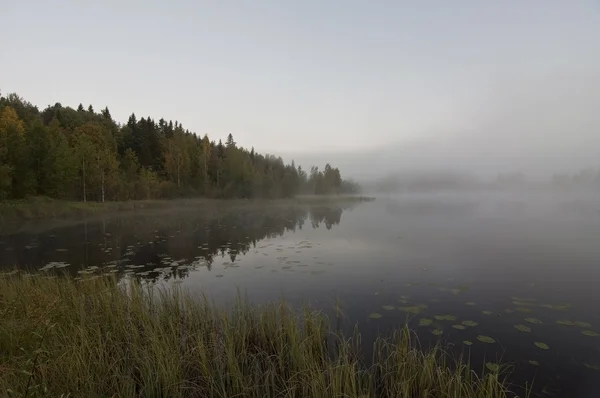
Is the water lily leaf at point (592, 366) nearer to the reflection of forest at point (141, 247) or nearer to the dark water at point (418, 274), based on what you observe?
the dark water at point (418, 274)

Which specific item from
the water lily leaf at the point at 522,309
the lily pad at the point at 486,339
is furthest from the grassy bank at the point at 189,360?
the water lily leaf at the point at 522,309

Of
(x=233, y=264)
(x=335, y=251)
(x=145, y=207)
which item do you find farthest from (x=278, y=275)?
(x=145, y=207)

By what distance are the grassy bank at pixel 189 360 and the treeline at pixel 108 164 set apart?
49.7 meters

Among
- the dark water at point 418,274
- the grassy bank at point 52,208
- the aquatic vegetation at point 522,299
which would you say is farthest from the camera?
the grassy bank at point 52,208

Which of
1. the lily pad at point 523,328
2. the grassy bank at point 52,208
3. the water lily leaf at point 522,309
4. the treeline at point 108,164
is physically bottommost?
the water lily leaf at point 522,309

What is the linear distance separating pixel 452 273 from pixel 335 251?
7.87 metres

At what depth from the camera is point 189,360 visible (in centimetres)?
607

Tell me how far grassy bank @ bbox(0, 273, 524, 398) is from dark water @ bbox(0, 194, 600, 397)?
89.9 inches

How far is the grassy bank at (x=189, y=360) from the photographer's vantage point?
197 inches

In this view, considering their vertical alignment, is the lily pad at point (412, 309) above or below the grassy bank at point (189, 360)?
below

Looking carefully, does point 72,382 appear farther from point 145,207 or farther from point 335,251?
point 145,207

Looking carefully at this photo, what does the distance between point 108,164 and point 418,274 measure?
63.3 meters

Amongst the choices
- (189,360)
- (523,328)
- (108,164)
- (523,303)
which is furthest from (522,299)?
(108,164)

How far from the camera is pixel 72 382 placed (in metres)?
4.90
